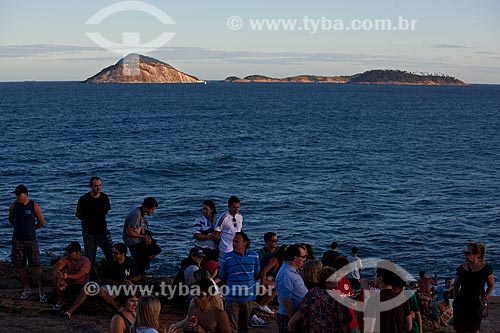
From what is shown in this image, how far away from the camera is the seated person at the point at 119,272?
8.92 meters

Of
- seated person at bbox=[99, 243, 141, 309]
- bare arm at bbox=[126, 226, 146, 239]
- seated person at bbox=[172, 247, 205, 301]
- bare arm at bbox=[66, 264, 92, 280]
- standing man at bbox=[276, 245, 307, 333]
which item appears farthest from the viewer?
bare arm at bbox=[126, 226, 146, 239]

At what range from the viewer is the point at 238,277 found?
8094mm

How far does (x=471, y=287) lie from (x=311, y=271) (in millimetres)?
2902

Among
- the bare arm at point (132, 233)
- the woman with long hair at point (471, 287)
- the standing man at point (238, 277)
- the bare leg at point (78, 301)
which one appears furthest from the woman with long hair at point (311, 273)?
the bare arm at point (132, 233)

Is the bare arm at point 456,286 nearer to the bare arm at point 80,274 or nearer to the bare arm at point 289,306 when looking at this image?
the bare arm at point 289,306

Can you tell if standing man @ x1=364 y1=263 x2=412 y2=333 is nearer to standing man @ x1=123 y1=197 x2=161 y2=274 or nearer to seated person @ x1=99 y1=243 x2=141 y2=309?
seated person @ x1=99 y1=243 x2=141 y2=309

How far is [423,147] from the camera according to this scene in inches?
2229

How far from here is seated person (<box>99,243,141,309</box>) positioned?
29.3ft

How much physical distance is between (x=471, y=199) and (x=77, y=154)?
3013 centimetres

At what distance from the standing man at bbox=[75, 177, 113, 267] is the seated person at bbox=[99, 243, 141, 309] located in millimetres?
1194

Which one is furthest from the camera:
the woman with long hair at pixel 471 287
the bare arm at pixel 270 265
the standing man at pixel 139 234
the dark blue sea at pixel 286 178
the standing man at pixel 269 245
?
the dark blue sea at pixel 286 178

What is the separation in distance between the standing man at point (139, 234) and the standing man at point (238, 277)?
8.03ft

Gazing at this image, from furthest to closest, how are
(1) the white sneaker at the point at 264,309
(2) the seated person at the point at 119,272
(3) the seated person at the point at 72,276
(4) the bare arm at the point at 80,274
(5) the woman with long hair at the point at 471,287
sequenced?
(1) the white sneaker at the point at 264,309, (4) the bare arm at the point at 80,274, (3) the seated person at the point at 72,276, (2) the seated person at the point at 119,272, (5) the woman with long hair at the point at 471,287

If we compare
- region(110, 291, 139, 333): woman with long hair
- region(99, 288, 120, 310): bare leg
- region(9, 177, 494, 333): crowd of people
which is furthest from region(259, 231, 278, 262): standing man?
region(110, 291, 139, 333): woman with long hair
